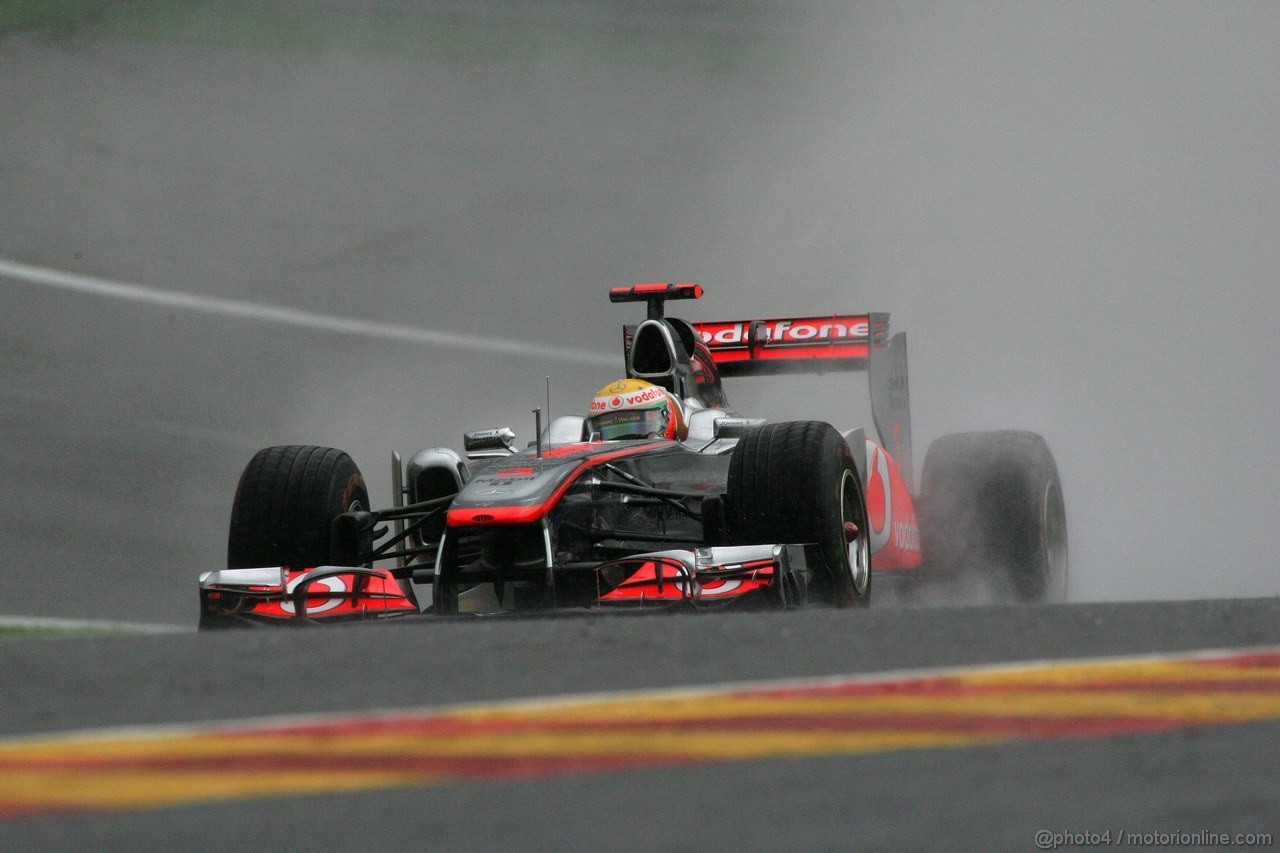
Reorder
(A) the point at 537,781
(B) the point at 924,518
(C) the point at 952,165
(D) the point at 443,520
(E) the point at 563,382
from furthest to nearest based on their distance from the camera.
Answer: (C) the point at 952,165 < (E) the point at 563,382 < (B) the point at 924,518 < (D) the point at 443,520 < (A) the point at 537,781

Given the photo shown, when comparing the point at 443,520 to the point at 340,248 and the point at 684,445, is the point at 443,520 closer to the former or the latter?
the point at 684,445

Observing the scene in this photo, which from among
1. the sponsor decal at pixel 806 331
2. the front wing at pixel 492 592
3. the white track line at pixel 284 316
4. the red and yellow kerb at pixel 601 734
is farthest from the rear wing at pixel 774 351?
the white track line at pixel 284 316

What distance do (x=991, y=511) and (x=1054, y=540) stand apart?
1.96ft

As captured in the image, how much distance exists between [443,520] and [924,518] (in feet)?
9.57

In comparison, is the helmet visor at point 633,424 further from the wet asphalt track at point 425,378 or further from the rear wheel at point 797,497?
the wet asphalt track at point 425,378

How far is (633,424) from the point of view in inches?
311

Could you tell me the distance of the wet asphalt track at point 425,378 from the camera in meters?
2.45

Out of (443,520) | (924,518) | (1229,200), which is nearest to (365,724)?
(443,520)

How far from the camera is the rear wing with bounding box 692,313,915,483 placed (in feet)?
29.6

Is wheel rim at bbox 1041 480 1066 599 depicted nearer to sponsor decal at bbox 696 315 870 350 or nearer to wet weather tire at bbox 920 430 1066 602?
wet weather tire at bbox 920 430 1066 602

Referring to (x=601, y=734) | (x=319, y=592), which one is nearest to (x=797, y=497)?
(x=319, y=592)

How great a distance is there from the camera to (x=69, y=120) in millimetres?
17703

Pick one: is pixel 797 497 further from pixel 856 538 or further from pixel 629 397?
pixel 629 397

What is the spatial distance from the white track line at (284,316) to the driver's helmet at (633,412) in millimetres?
8304
